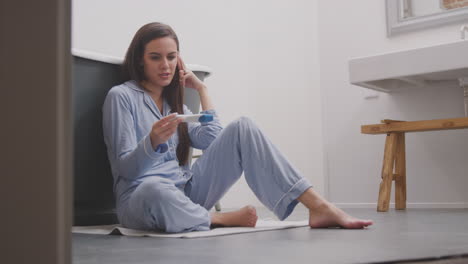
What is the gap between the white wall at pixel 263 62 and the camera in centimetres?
356

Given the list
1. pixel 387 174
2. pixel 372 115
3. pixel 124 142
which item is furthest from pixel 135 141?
pixel 372 115

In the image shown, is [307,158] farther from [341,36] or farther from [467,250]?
[467,250]

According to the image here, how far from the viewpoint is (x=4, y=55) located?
0.88ft

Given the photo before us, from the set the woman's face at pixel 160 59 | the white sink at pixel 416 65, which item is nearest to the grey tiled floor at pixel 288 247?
the woman's face at pixel 160 59

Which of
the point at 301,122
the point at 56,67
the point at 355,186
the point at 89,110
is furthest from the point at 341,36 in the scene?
the point at 56,67

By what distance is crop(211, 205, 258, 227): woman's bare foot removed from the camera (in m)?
1.73

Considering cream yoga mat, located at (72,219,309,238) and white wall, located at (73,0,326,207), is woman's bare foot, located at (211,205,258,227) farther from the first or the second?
white wall, located at (73,0,326,207)

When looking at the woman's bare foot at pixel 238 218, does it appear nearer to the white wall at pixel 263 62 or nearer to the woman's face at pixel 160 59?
the woman's face at pixel 160 59

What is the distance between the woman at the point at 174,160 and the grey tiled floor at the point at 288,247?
0.13 meters

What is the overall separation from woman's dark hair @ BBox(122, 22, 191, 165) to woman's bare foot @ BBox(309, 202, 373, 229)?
53 cm

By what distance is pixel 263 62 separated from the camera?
3.84 m

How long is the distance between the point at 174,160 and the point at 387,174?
1342 millimetres

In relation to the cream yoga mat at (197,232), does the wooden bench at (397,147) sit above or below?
above

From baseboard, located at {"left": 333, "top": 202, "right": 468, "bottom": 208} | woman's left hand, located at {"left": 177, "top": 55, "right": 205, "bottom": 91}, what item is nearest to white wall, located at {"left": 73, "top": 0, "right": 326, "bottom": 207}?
baseboard, located at {"left": 333, "top": 202, "right": 468, "bottom": 208}
